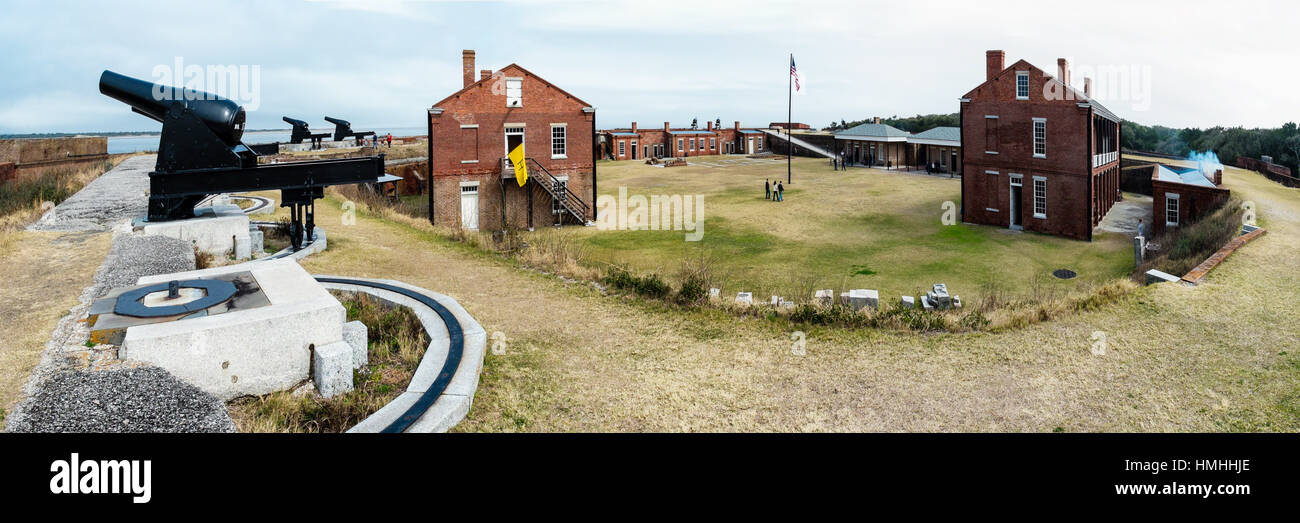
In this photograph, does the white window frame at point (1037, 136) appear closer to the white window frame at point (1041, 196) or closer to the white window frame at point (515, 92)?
the white window frame at point (1041, 196)

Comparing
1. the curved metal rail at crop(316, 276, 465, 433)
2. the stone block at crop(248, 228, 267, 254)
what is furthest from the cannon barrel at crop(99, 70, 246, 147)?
the curved metal rail at crop(316, 276, 465, 433)

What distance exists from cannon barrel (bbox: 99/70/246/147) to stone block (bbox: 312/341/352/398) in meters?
9.54

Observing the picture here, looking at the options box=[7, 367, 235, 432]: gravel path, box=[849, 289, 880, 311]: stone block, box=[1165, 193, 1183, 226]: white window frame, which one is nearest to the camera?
box=[7, 367, 235, 432]: gravel path

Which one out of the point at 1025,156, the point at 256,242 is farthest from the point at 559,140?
the point at 1025,156

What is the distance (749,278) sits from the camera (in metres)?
20.8

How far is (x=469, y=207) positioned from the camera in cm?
3116

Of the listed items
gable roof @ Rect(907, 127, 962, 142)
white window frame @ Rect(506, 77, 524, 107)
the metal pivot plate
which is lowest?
the metal pivot plate

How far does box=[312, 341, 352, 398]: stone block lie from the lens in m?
8.35

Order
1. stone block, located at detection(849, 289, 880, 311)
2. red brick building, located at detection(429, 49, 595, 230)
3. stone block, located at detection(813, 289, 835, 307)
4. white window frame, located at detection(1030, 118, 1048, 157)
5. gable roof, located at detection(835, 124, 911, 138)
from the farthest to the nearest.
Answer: gable roof, located at detection(835, 124, 911, 138)
red brick building, located at detection(429, 49, 595, 230)
white window frame, located at detection(1030, 118, 1048, 157)
stone block, located at detection(849, 289, 880, 311)
stone block, located at detection(813, 289, 835, 307)

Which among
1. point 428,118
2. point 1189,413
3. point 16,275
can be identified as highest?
point 428,118

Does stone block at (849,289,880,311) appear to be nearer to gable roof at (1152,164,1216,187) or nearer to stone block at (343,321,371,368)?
stone block at (343,321,371,368)

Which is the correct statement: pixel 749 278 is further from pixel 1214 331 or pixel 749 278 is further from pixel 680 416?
pixel 680 416
